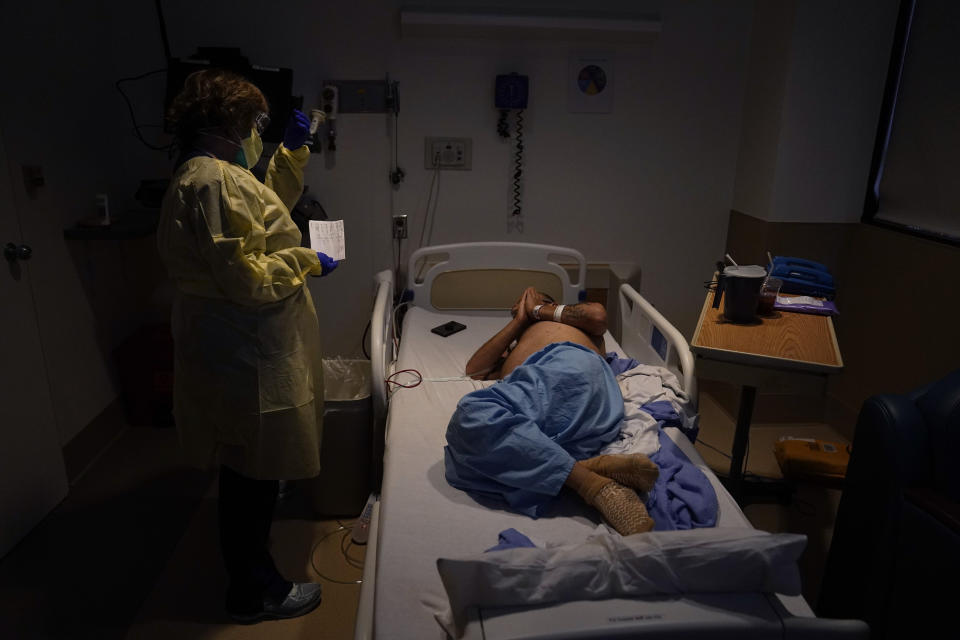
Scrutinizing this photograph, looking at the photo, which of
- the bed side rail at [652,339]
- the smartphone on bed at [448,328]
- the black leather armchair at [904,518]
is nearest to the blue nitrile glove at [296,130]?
the smartphone on bed at [448,328]

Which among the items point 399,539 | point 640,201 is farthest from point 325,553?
point 640,201

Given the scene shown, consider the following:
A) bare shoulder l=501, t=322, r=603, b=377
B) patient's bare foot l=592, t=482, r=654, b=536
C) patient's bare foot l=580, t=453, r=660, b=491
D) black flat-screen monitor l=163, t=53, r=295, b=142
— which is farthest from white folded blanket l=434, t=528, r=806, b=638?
black flat-screen monitor l=163, t=53, r=295, b=142

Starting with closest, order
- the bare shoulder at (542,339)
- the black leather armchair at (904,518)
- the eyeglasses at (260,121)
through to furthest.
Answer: the black leather armchair at (904,518)
the eyeglasses at (260,121)
the bare shoulder at (542,339)

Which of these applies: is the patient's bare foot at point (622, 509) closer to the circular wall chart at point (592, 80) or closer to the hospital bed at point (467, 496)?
the hospital bed at point (467, 496)

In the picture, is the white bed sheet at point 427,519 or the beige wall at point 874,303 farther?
the beige wall at point 874,303

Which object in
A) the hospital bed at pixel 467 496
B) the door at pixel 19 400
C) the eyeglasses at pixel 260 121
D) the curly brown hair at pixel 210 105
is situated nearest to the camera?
the hospital bed at pixel 467 496

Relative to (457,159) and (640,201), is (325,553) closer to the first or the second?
(457,159)

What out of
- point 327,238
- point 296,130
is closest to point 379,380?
point 327,238

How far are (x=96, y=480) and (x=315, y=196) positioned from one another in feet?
5.26

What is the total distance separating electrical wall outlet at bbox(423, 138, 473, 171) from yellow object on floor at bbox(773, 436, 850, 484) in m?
2.00

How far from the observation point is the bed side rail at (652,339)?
2131 millimetres

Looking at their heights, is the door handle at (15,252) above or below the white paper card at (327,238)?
below

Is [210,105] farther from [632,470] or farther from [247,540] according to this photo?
[632,470]

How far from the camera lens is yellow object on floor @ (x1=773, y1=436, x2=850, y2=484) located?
2711mm
